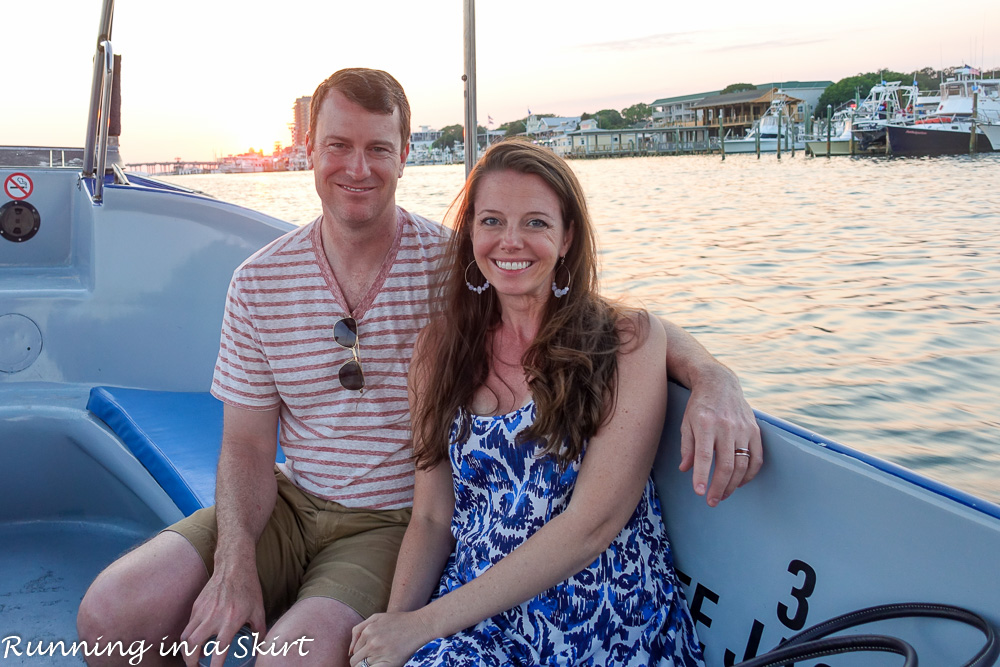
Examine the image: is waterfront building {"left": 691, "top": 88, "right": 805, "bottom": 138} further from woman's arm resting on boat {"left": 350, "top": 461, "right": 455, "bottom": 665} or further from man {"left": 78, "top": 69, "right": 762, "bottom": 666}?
woman's arm resting on boat {"left": 350, "top": 461, "right": 455, "bottom": 665}

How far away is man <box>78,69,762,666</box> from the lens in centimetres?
159

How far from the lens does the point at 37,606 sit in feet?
7.16

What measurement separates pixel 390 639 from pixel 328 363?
57 centimetres

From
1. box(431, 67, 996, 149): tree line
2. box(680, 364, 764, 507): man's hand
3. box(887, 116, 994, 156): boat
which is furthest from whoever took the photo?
box(431, 67, 996, 149): tree line

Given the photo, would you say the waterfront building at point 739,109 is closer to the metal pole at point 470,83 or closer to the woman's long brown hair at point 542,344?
the metal pole at point 470,83

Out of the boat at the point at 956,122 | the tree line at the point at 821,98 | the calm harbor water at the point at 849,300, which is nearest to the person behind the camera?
the calm harbor water at the point at 849,300

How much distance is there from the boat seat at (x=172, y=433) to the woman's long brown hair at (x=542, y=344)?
70cm

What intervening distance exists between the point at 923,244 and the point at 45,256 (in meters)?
11.5

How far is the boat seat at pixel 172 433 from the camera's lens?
198 cm

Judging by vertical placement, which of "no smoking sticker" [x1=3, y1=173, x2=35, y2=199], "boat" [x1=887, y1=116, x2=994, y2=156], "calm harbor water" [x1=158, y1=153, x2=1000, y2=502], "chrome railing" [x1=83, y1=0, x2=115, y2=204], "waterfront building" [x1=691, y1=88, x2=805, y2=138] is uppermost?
"waterfront building" [x1=691, y1=88, x2=805, y2=138]

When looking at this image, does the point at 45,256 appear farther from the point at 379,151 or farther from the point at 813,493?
the point at 813,493

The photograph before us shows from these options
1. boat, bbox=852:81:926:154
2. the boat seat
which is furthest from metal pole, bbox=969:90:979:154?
the boat seat

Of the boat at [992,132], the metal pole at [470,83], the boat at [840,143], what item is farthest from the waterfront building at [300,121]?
the boat at [840,143]

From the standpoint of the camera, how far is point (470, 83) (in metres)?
2.10
